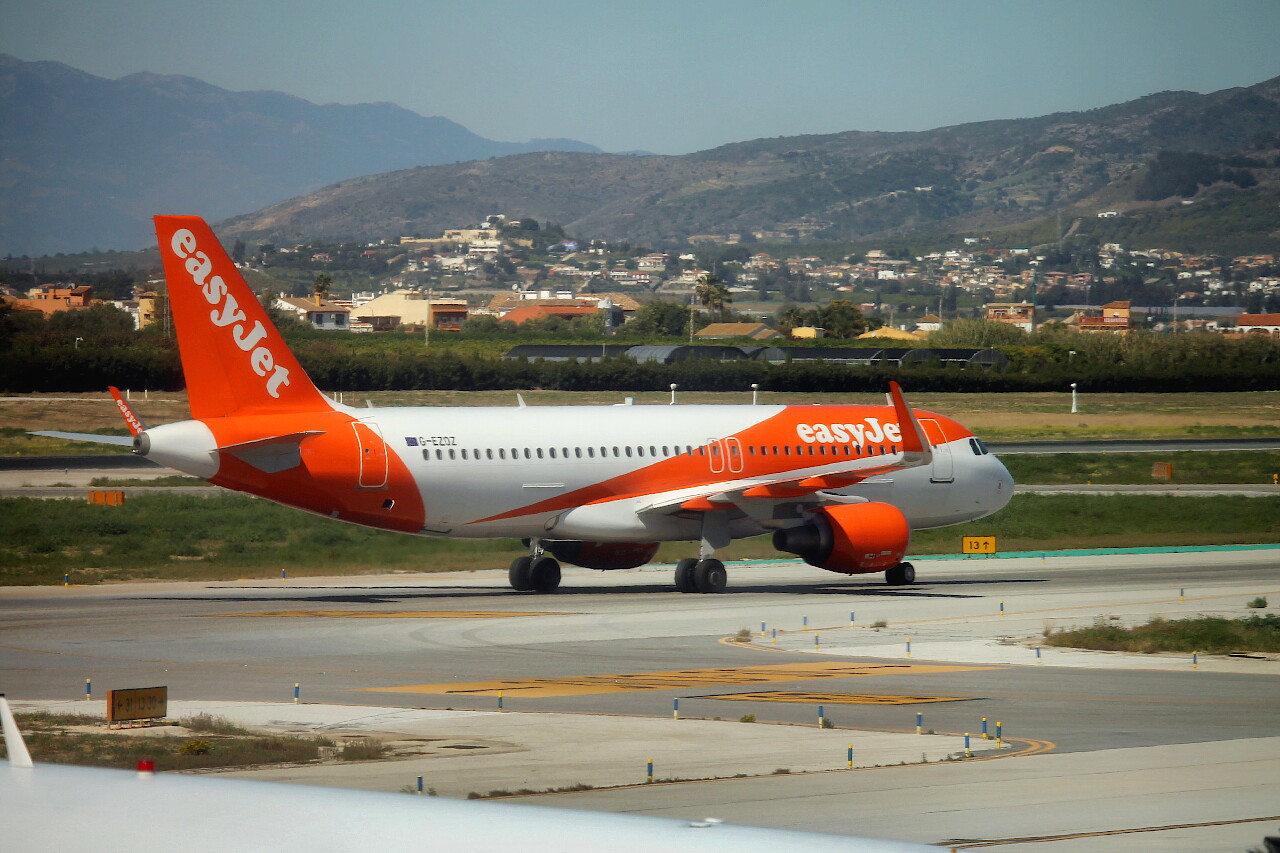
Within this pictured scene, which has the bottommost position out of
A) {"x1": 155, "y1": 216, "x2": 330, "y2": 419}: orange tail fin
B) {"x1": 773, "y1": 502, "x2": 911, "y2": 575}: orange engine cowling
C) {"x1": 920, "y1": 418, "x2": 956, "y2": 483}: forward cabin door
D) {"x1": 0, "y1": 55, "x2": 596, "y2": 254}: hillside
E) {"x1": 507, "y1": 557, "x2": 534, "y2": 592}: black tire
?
{"x1": 507, "y1": 557, "x2": 534, "y2": 592}: black tire

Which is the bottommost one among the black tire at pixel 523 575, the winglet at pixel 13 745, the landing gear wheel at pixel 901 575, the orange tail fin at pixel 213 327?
the landing gear wheel at pixel 901 575

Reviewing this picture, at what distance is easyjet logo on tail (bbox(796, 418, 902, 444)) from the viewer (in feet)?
140

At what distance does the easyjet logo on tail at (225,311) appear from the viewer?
114 ft

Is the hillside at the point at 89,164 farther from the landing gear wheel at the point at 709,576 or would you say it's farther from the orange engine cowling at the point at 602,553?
the landing gear wheel at the point at 709,576

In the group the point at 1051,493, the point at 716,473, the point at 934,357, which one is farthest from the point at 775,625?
the point at 934,357

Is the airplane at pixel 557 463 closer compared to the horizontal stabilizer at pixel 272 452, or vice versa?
the horizontal stabilizer at pixel 272 452

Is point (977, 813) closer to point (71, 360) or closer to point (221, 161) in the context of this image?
point (71, 360)

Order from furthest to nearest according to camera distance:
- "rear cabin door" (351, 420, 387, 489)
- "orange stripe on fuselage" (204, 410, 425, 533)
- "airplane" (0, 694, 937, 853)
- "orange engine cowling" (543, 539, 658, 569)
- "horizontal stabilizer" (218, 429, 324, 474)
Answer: "orange engine cowling" (543, 539, 658, 569) < "rear cabin door" (351, 420, 387, 489) < "orange stripe on fuselage" (204, 410, 425, 533) < "horizontal stabilizer" (218, 429, 324, 474) < "airplane" (0, 694, 937, 853)

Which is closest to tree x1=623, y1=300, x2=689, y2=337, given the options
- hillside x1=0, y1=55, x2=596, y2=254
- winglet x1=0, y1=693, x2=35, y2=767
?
hillside x1=0, y1=55, x2=596, y2=254

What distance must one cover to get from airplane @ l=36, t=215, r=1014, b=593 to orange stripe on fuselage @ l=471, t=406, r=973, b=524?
51 mm

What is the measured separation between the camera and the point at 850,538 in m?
39.7

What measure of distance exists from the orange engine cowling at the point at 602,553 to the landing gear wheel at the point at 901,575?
6.94m

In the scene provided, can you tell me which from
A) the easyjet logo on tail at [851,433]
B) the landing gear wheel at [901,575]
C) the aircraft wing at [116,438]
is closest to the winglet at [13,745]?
the aircraft wing at [116,438]

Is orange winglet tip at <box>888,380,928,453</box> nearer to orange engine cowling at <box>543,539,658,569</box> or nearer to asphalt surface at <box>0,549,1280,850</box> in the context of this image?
asphalt surface at <box>0,549,1280,850</box>
